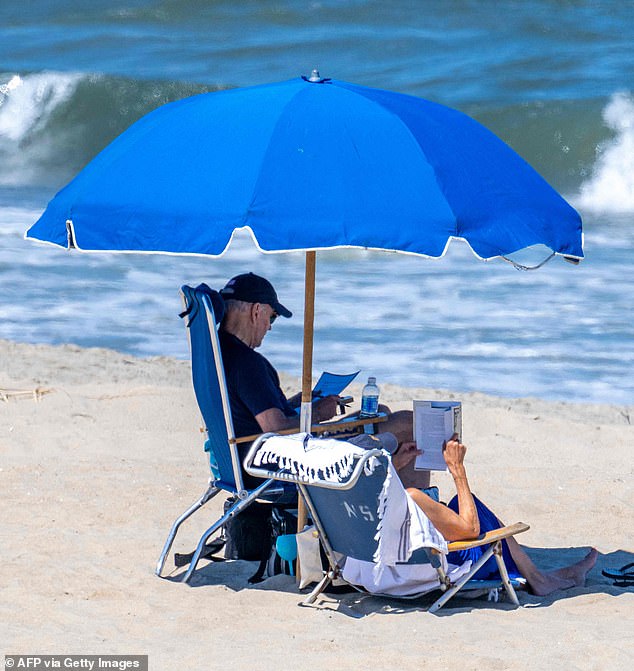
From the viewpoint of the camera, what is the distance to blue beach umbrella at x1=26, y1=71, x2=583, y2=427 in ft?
12.0

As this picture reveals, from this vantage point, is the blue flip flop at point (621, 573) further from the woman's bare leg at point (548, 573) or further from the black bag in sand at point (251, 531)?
the black bag in sand at point (251, 531)

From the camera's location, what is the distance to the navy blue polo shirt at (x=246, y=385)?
442 cm

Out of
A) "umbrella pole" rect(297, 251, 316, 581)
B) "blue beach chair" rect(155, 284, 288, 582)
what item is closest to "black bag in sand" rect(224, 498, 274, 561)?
"blue beach chair" rect(155, 284, 288, 582)

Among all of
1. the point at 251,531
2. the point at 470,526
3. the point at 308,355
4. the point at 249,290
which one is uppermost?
the point at 249,290

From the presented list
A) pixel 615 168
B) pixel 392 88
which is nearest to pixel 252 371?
pixel 615 168

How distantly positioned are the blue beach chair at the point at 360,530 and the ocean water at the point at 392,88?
4.67 m

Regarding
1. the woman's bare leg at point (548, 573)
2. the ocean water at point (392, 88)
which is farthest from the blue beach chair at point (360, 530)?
the ocean water at point (392, 88)

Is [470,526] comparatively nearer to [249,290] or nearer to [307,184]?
[249,290]

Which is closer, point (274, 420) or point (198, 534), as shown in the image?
point (274, 420)

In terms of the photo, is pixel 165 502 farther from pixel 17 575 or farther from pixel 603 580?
pixel 603 580

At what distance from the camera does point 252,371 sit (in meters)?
4.43

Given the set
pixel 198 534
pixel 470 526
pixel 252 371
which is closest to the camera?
pixel 470 526

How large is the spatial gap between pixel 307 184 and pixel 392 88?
752 inches

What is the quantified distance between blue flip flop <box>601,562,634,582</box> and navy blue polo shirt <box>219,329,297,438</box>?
4.66 feet
